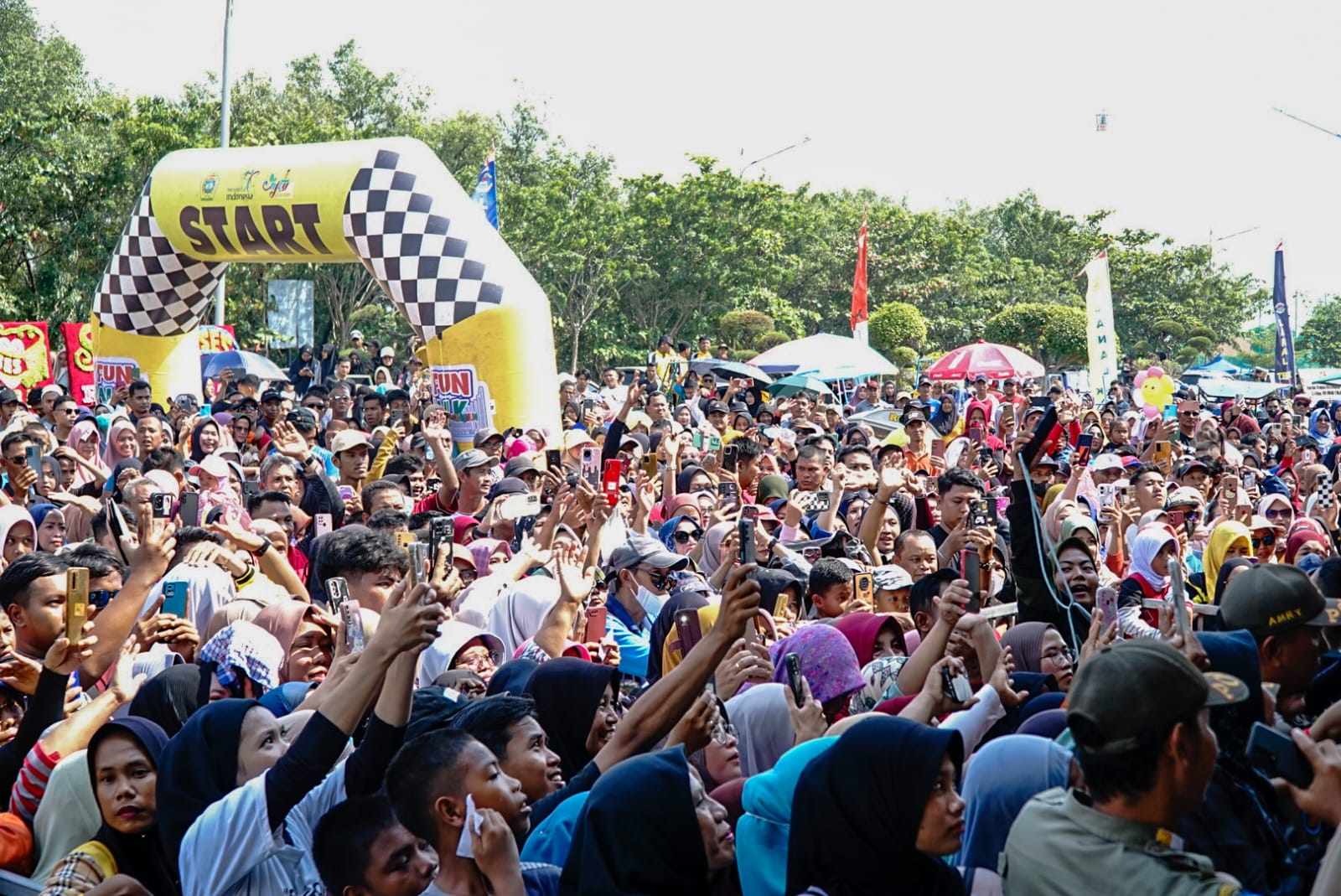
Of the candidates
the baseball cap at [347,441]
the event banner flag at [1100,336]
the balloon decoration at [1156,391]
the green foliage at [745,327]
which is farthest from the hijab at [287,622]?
the green foliage at [745,327]

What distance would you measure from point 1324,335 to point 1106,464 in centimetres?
5885

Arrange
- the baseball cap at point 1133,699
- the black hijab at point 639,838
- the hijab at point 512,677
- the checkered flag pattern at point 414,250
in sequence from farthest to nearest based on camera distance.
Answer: the checkered flag pattern at point 414,250 → the hijab at point 512,677 → the black hijab at point 639,838 → the baseball cap at point 1133,699

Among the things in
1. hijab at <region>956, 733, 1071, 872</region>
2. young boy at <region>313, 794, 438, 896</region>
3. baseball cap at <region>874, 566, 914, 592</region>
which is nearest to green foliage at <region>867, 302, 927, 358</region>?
baseball cap at <region>874, 566, 914, 592</region>

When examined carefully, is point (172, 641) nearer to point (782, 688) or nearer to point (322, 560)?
point (322, 560)

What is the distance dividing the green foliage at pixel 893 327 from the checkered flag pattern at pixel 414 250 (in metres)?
24.6

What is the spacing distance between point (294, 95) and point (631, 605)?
3066 cm

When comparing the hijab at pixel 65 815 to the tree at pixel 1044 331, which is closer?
the hijab at pixel 65 815

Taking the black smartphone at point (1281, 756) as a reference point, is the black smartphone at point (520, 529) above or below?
below

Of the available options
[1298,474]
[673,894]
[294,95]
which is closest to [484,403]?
[1298,474]

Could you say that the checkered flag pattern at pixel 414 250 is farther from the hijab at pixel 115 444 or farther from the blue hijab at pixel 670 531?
the blue hijab at pixel 670 531

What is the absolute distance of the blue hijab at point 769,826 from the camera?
3.21 meters

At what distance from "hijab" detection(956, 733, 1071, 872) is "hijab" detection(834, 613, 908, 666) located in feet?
5.76

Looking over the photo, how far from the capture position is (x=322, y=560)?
545cm

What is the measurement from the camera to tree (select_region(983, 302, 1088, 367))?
1523 inches
